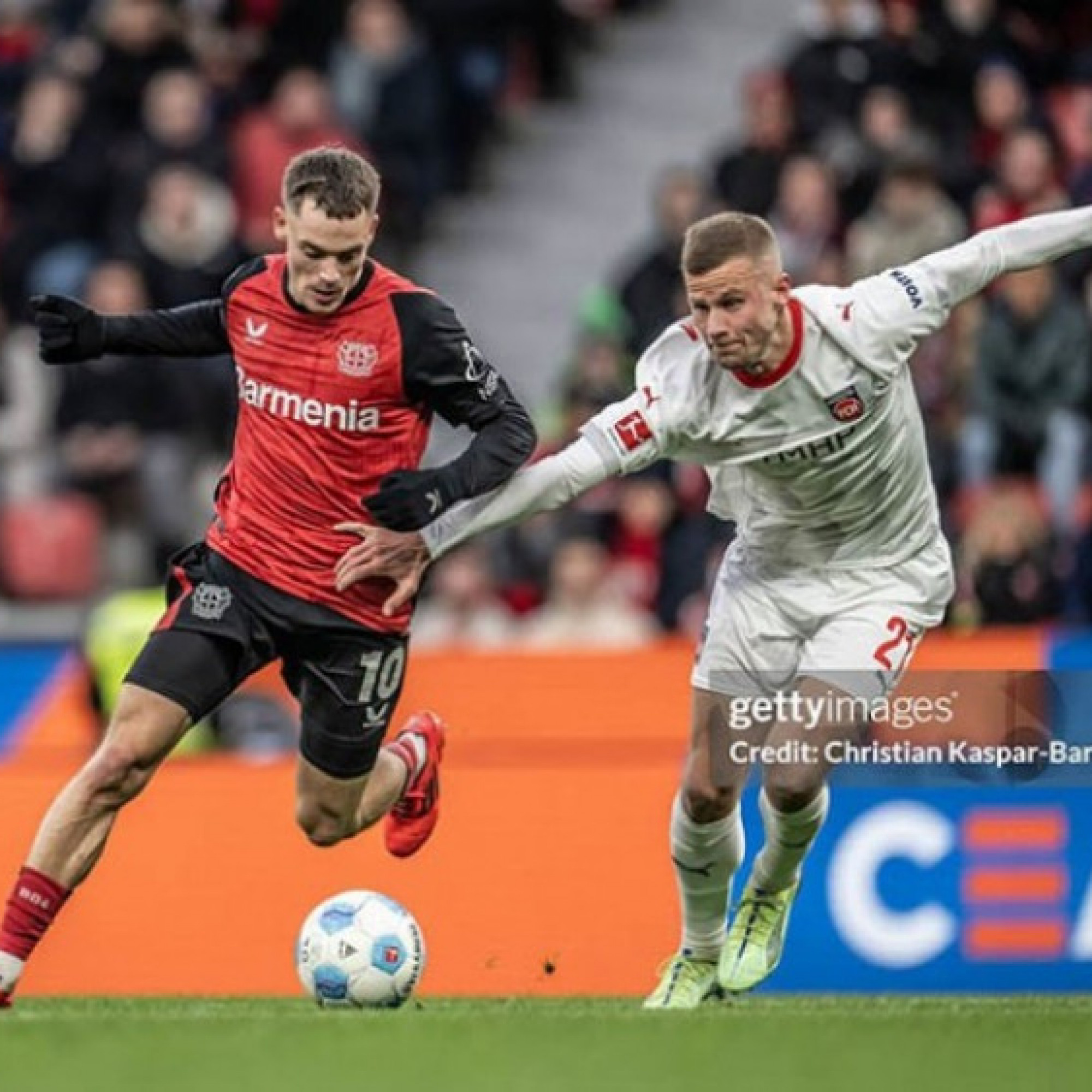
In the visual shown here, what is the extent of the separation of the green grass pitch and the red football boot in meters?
1.42

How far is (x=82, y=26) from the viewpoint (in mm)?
19516

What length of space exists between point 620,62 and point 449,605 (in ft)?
17.2

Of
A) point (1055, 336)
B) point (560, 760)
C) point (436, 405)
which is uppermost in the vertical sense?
point (1055, 336)

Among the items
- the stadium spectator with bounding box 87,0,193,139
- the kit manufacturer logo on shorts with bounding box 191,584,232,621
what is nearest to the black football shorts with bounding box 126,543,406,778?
the kit manufacturer logo on shorts with bounding box 191,584,232,621

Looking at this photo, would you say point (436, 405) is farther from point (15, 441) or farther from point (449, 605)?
point (15, 441)

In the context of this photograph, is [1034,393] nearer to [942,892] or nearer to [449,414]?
[942,892]

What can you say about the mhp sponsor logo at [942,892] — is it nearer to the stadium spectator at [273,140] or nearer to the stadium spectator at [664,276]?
the stadium spectator at [664,276]

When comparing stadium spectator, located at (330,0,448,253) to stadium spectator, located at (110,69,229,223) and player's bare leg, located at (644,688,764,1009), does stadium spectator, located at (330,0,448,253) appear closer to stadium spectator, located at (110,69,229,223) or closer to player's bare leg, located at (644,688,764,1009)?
stadium spectator, located at (110,69,229,223)

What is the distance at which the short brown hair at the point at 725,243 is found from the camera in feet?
29.8

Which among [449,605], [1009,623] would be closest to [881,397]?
[1009,623]

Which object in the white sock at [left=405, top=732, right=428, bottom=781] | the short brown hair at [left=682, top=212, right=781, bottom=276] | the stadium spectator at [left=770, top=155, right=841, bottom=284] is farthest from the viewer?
the stadium spectator at [left=770, top=155, right=841, bottom=284]

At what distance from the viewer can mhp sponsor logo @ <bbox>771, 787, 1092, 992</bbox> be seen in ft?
37.5

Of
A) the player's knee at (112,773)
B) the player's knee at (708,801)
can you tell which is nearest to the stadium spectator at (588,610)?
the player's knee at (708,801)

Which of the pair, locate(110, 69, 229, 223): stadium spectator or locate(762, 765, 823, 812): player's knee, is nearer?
locate(762, 765, 823, 812): player's knee
